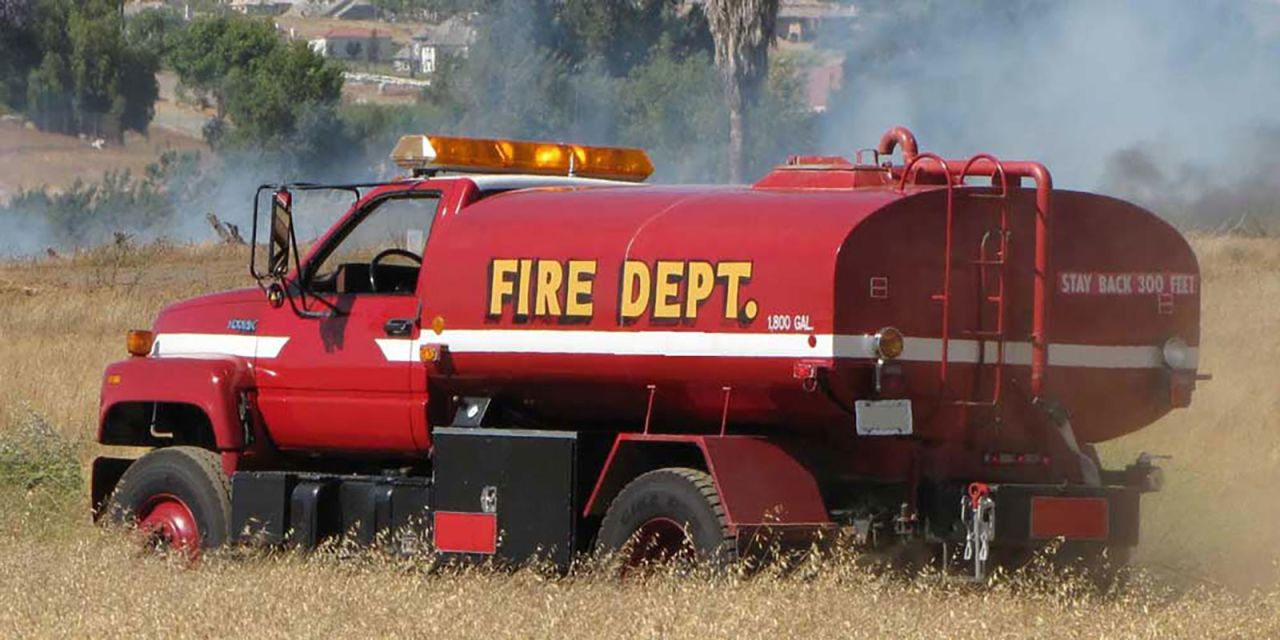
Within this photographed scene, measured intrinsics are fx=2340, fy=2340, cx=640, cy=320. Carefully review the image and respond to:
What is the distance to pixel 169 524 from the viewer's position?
13.1 metres

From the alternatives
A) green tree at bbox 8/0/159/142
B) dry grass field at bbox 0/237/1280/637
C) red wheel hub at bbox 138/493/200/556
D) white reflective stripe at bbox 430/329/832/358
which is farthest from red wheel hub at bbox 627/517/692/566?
green tree at bbox 8/0/159/142

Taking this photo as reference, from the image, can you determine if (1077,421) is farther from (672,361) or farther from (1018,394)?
(672,361)

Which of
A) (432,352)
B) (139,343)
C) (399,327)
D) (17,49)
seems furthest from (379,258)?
(17,49)

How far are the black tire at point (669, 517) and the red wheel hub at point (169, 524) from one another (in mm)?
2870

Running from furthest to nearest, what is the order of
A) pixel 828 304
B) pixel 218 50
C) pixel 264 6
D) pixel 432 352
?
pixel 264 6 → pixel 218 50 → pixel 432 352 → pixel 828 304

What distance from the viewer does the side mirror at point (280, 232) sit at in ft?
39.5

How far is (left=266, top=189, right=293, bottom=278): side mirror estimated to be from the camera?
39.5ft

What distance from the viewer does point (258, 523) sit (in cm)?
1248

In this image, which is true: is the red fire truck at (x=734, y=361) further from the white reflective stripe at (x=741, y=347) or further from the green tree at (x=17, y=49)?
the green tree at (x=17, y=49)

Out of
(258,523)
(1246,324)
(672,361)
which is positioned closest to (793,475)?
(672,361)

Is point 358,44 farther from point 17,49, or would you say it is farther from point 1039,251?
point 1039,251

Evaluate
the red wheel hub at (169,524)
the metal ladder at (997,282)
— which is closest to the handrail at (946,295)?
the metal ladder at (997,282)

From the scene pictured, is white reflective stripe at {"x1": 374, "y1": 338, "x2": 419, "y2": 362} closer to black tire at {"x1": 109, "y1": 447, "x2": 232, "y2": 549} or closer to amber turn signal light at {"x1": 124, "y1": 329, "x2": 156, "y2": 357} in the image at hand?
black tire at {"x1": 109, "y1": 447, "x2": 232, "y2": 549}

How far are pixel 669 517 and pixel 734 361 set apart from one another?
2.78 feet
